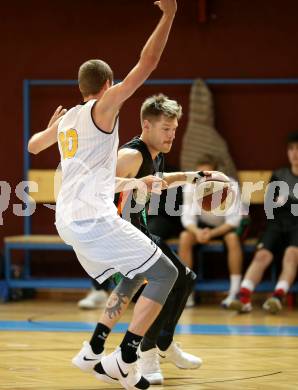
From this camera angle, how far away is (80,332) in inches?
267

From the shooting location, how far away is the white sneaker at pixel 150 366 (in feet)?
15.3

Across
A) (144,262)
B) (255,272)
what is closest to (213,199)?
(144,262)

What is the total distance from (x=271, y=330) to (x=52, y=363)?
225 cm

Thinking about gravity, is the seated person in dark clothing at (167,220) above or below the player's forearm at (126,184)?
below

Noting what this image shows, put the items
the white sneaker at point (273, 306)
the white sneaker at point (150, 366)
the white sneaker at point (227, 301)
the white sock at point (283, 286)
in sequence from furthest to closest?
the white sneaker at point (227, 301), the white sock at point (283, 286), the white sneaker at point (273, 306), the white sneaker at point (150, 366)

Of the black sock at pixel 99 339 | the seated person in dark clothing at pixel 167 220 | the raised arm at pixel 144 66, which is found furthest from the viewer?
the seated person in dark clothing at pixel 167 220

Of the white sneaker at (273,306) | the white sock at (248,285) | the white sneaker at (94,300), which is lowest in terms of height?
the white sneaker at (94,300)

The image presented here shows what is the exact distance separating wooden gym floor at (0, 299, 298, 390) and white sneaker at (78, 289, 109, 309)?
110 mm

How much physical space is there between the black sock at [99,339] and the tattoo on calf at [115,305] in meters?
0.07

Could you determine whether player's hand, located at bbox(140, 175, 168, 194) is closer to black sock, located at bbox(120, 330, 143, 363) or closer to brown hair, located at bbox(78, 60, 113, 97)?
brown hair, located at bbox(78, 60, 113, 97)

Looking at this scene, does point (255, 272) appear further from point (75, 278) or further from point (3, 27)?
point (3, 27)

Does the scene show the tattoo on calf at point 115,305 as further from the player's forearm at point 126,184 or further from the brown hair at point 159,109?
the brown hair at point 159,109

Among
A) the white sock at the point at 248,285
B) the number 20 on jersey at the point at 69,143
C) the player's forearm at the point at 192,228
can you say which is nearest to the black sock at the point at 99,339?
the number 20 on jersey at the point at 69,143

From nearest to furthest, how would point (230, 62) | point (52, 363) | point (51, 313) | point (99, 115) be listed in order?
point (99, 115) < point (52, 363) < point (51, 313) < point (230, 62)
